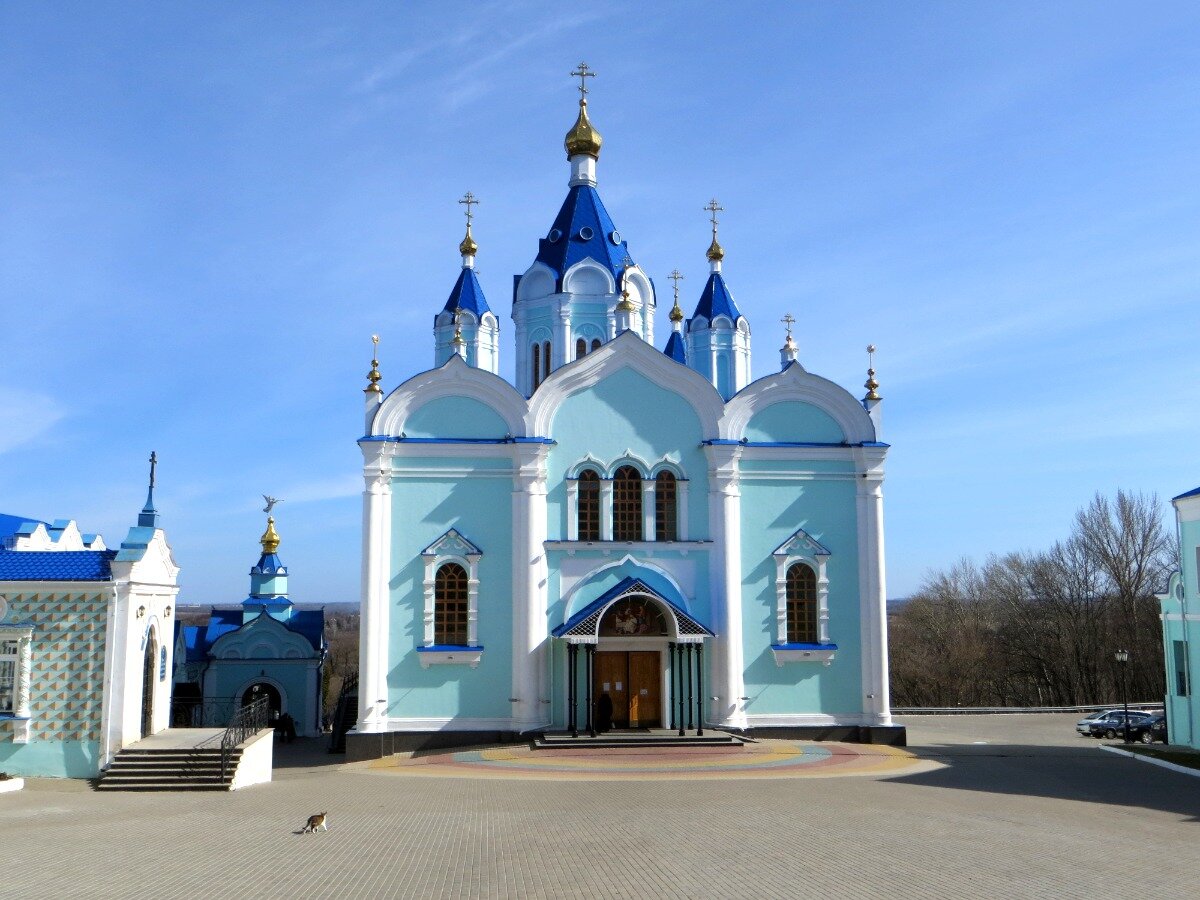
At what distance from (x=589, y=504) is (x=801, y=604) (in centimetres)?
487

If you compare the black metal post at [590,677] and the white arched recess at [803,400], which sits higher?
the white arched recess at [803,400]

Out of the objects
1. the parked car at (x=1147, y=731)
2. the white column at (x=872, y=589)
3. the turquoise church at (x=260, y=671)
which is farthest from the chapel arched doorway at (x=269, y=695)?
the parked car at (x=1147, y=731)

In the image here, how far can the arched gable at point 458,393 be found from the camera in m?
22.3

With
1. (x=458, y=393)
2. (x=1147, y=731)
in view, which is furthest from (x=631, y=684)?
(x=1147, y=731)

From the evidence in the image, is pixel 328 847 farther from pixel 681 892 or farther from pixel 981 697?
pixel 981 697

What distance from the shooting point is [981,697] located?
1890 inches

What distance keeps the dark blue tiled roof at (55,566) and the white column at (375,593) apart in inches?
201

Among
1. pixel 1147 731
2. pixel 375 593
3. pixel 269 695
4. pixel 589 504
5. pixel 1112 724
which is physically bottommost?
pixel 1147 731

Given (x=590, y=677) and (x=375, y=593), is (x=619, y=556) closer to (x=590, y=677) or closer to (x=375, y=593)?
(x=590, y=677)

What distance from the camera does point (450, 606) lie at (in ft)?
71.5

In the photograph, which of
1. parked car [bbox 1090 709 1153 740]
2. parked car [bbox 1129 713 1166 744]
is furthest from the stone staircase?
parked car [bbox 1090 709 1153 740]

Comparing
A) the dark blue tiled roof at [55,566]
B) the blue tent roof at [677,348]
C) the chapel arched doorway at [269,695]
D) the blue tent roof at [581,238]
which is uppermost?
the blue tent roof at [581,238]

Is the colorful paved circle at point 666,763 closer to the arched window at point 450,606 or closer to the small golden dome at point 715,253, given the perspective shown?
the arched window at point 450,606

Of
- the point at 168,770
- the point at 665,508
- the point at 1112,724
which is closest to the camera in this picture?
the point at 168,770
